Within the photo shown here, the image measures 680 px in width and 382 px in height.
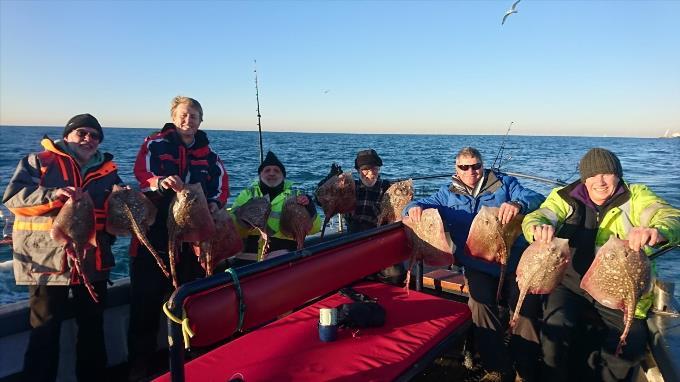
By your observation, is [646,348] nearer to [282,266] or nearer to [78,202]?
[282,266]

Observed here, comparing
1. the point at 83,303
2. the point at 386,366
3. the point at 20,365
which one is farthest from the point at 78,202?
the point at 386,366

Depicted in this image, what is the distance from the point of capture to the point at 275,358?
2973mm

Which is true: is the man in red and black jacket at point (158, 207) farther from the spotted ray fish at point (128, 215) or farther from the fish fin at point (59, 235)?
the fish fin at point (59, 235)

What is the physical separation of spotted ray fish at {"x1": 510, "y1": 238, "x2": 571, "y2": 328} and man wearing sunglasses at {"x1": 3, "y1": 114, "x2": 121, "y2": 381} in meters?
3.69

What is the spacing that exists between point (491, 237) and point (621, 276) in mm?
989

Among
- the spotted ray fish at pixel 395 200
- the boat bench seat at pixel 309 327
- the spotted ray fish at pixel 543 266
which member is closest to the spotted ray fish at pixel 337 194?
the spotted ray fish at pixel 395 200

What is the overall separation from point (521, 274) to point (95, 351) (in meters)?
3.94

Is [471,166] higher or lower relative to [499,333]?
higher

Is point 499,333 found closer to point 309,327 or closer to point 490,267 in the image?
point 490,267

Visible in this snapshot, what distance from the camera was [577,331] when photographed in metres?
3.75

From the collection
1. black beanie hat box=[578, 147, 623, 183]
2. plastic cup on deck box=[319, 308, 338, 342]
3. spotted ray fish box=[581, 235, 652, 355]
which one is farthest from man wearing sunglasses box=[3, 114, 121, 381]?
black beanie hat box=[578, 147, 623, 183]

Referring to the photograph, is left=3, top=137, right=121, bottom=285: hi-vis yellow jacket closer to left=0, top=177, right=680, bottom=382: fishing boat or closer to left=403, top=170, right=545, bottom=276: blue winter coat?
left=0, top=177, right=680, bottom=382: fishing boat

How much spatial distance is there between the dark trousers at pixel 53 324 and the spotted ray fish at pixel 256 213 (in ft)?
4.68

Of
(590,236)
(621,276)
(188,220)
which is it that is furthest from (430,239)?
(188,220)
